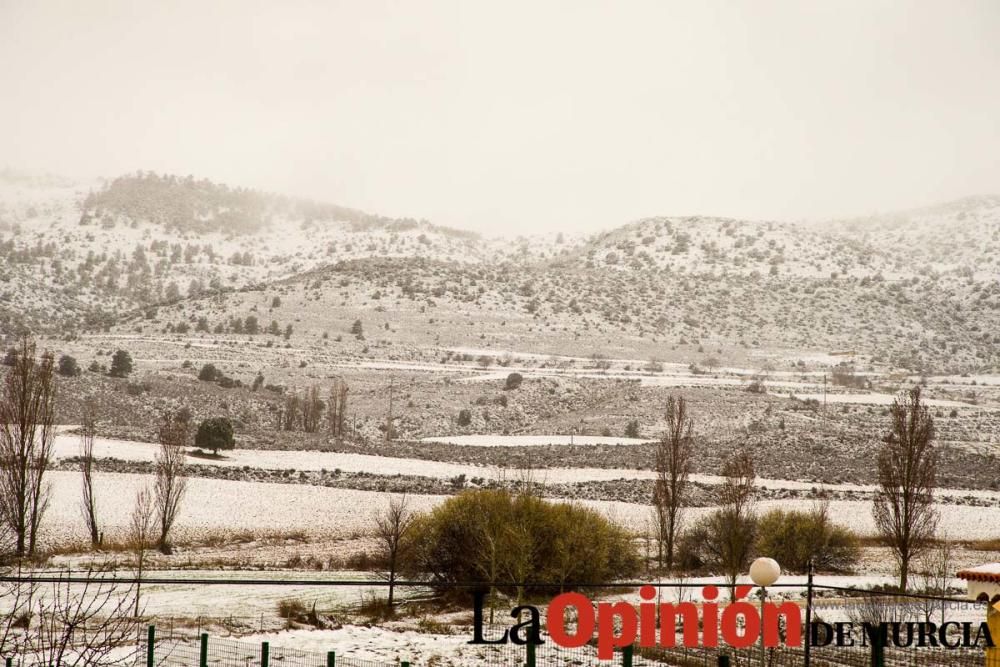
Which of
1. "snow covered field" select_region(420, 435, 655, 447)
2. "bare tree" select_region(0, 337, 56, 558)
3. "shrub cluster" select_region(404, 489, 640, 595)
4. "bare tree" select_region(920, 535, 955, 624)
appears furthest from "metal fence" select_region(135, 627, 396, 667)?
"snow covered field" select_region(420, 435, 655, 447)

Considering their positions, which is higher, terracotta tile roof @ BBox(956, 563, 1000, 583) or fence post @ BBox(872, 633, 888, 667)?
fence post @ BBox(872, 633, 888, 667)

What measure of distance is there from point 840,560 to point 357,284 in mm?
124014

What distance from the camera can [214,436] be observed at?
70750mm

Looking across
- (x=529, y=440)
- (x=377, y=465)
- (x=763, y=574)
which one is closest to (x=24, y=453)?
(x=377, y=465)

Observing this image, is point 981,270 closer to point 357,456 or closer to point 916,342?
point 916,342

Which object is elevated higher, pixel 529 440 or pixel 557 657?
pixel 557 657

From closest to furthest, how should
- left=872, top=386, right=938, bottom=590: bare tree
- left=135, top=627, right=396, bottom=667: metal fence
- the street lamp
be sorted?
the street lamp < left=135, top=627, right=396, bottom=667: metal fence < left=872, top=386, right=938, bottom=590: bare tree

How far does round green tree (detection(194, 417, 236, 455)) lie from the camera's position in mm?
70688

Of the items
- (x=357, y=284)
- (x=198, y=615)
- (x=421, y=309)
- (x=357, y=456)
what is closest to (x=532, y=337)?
(x=421, y=309)

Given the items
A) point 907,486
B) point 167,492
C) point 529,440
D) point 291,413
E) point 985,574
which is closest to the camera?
point 985,574

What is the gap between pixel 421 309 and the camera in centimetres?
15088

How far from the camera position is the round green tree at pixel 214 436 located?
7069 centimetres

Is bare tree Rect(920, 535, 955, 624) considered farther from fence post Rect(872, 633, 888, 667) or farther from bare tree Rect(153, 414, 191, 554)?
bare tree Rect(153, 414, 191, 554)

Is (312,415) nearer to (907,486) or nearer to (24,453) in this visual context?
(24,453)
